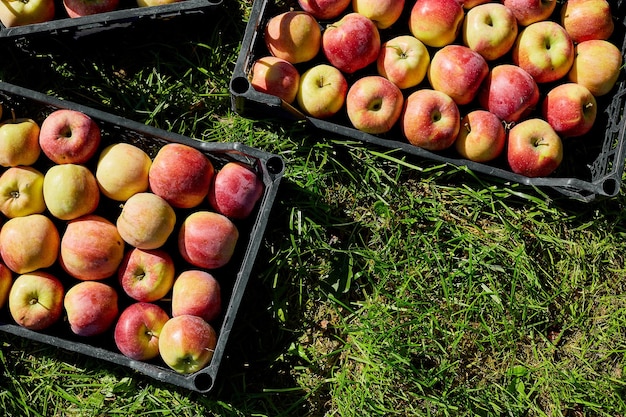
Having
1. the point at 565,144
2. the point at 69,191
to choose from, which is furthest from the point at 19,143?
the point at 565,144

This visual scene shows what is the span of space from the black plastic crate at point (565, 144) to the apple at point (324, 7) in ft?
0.25

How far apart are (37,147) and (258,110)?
38.3 inches

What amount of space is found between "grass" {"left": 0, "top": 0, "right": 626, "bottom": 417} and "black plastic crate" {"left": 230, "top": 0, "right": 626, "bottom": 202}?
12cm

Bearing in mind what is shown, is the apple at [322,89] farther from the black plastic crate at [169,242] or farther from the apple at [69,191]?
the apple at [69,191]

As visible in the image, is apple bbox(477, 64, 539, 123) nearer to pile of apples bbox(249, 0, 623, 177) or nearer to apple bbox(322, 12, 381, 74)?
pile of apples bbox(249, 0, 623, 177)

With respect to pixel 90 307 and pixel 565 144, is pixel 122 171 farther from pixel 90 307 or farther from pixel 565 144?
pixel 565 144

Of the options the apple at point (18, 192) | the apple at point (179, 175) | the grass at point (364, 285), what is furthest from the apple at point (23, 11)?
the apple at point (179, 175)

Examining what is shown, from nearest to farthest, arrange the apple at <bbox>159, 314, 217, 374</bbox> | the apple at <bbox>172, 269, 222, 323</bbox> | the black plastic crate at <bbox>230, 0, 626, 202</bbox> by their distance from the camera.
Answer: the apple at <bbox>159, 314, 217, 374</bbox>, the apple at <bbox>172, 269, 222, 323</bbox>, the black plastic crate at <bbox>230, 0, 626, 202</bbox>

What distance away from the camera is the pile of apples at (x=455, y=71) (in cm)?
262

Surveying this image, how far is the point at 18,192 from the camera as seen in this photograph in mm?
2402

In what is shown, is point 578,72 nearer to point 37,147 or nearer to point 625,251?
point 625,251

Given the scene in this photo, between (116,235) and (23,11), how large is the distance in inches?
43.9

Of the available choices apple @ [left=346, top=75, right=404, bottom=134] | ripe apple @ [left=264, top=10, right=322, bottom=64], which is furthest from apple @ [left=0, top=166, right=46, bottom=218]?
apple @ [left=346, top=75, right=404, bottom=134]

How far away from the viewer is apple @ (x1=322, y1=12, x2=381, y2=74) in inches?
103
